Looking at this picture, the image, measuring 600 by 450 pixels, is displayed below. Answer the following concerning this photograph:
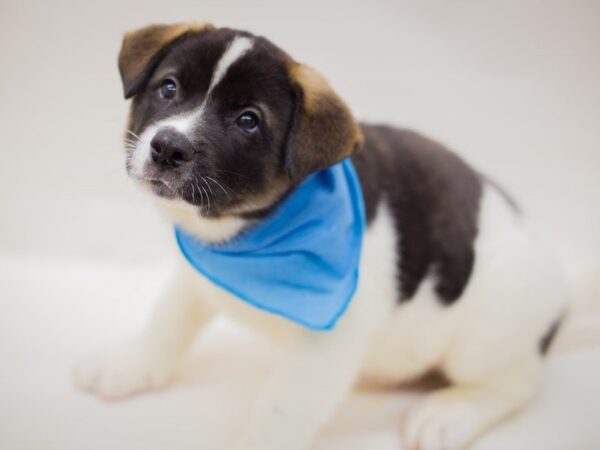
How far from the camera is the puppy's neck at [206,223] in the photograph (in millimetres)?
4004

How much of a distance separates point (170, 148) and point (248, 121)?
1.46 feet

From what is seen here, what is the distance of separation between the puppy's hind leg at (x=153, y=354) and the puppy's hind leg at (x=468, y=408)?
4.72 ft

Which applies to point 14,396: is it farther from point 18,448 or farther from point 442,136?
point 442,136

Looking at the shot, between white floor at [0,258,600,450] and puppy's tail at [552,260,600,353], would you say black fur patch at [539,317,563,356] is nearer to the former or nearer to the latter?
puppy's tail at [552,260,600,353]

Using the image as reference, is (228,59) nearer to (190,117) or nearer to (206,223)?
(190,117)

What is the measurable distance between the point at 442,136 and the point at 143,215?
8.56 feet

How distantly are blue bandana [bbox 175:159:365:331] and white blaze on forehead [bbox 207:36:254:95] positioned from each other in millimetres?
686

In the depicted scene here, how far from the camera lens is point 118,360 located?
4750 millimetres

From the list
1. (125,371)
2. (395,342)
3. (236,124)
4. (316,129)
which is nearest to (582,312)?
(395,342)

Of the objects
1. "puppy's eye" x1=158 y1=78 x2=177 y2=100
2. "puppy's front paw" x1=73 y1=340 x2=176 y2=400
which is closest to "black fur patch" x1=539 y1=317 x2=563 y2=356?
"puppy's front paw" x1=73 y1=340 x2=176 y2=400

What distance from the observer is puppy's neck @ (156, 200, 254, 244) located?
400 centimetres

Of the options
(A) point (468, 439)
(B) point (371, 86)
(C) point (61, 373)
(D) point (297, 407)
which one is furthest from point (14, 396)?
(B) point (371, 86)

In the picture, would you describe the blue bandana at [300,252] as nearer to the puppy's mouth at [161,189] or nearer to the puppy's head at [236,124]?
the puppy's head at [236,124]

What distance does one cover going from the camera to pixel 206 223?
13.3 feet
